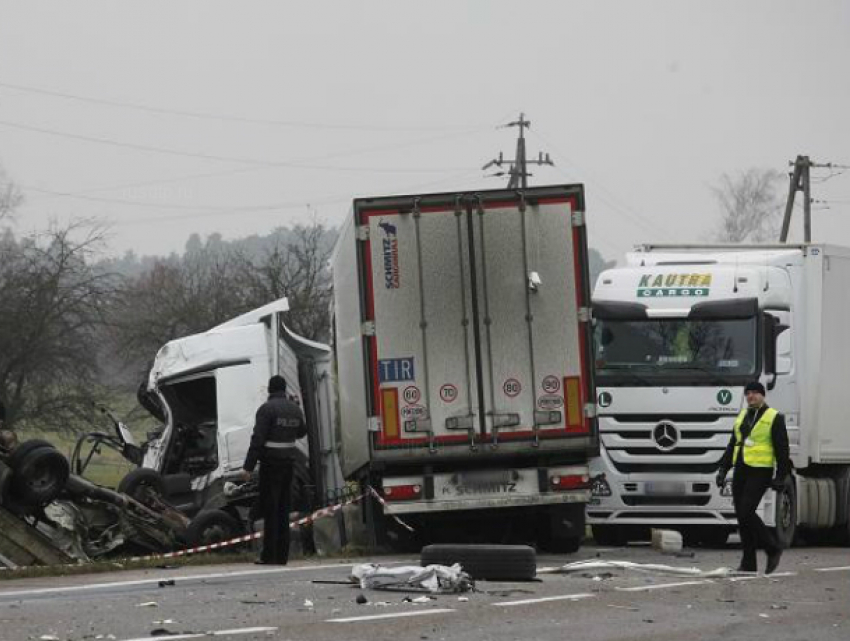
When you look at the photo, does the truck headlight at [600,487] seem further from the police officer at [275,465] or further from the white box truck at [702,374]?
the police officer at [275,465]

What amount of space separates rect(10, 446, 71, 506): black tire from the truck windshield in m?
5.93

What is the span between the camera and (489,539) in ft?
60.6

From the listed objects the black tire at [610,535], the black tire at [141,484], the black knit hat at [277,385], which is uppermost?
the black knit hat at [277,385]

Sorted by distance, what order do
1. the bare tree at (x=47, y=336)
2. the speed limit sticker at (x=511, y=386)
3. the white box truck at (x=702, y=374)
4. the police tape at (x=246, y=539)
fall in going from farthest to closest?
the bare tree at (x=47, y=336) < the white box truck at (x=702, y=374) < the police tape at (x=246, y=539) < the speed limit sticker at (x=511, y=386)

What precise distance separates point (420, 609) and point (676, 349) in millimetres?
8649

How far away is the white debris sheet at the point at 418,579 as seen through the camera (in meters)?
12.6

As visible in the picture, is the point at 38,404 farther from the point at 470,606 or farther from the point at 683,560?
the point at 470,606

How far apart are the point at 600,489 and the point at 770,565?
13.6ft

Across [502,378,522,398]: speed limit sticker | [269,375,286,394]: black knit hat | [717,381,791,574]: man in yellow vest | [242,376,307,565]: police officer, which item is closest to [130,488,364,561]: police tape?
[242,376,307,565]: police officer

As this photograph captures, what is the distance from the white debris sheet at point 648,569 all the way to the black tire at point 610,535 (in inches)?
179

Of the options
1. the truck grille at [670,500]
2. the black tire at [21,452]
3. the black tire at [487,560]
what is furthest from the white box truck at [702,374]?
the black tire at [21,452]

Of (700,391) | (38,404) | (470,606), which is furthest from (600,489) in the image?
(38,404)

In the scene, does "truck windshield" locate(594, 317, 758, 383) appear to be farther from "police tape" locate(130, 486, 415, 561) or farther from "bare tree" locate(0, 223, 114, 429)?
"bare tree" locate(0, 223, 114, 429)

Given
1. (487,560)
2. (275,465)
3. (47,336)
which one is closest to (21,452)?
(275,465)
